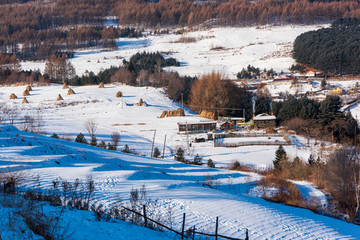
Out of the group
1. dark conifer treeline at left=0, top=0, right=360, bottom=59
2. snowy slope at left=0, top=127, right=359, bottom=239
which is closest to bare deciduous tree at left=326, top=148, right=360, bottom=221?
snowy slope at left=0, top=127, right=359, bottom=239

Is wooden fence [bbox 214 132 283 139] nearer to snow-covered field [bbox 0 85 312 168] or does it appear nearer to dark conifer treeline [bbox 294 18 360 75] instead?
snow-covered field [bbox 0 85 312 168]

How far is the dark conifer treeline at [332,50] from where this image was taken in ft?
171

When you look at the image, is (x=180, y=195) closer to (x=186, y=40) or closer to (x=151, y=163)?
(x=151, y=163)

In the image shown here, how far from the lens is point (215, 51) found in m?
69.8

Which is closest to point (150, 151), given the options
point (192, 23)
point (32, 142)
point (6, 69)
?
point (32, 142)

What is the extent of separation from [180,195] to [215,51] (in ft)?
205

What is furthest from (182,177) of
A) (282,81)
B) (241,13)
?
(241,13)

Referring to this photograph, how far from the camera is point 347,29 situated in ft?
215

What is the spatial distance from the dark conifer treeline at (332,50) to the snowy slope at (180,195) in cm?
4556

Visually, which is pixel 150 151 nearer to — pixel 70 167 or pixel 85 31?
pixel 70 167

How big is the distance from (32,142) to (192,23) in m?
86.2

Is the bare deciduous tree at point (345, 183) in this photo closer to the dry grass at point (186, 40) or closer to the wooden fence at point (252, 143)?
the wooden fence at point (252, 143)

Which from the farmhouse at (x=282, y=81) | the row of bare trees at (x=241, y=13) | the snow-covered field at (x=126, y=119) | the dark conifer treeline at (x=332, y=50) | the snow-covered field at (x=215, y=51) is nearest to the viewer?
the snow-covered field at (x=126, y=119)

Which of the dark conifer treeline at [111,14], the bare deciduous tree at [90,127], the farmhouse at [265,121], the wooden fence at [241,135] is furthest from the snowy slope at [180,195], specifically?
the dark conifer treeline at [111,14]
